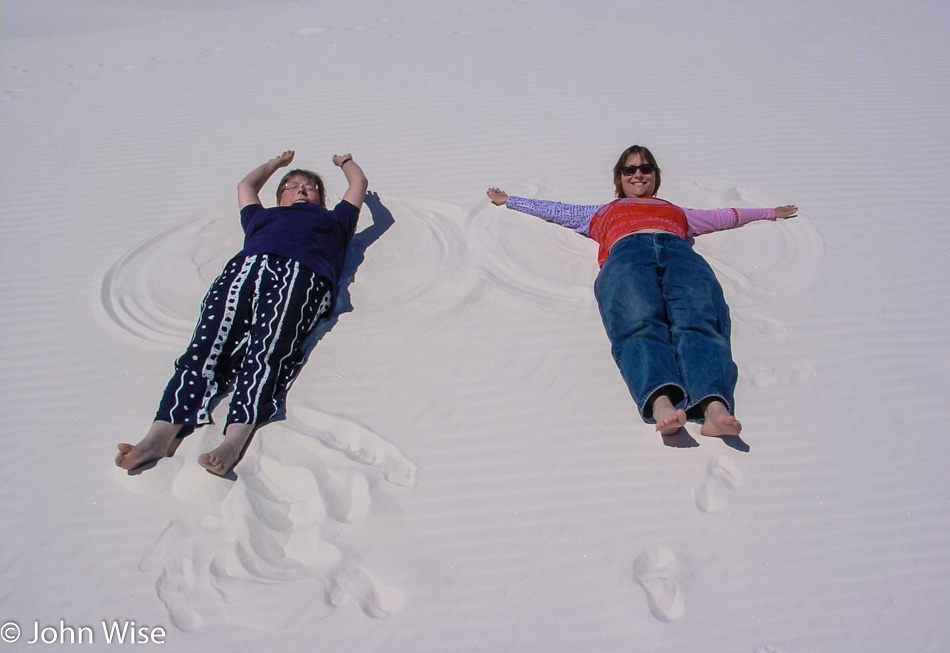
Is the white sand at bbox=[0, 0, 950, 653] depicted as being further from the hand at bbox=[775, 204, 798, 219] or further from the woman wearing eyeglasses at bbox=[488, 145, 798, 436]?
the woman wearing eyeglasses at bbox=[488, 145, 798, 436]

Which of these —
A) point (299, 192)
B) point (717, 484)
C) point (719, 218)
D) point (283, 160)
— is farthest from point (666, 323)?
point (283, 160)

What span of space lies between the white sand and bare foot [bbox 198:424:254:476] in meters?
0.06

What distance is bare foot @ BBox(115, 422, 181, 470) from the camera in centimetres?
259

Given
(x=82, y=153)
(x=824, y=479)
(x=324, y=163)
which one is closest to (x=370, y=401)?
(x=824, y=479)

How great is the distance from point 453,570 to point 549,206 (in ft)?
8.28

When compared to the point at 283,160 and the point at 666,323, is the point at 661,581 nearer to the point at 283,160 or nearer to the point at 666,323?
the point at 666,323

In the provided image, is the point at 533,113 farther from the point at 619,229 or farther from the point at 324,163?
the point at 619,229

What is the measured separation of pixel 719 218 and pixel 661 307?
133cm

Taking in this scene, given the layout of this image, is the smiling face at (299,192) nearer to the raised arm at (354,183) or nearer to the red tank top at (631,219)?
the raised arm at (354,183)

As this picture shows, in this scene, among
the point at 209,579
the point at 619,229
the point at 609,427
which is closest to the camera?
the point at 209,579

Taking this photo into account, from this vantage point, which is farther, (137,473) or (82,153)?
(82,153)

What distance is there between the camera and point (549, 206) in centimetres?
418

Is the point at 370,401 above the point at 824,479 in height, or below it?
above
